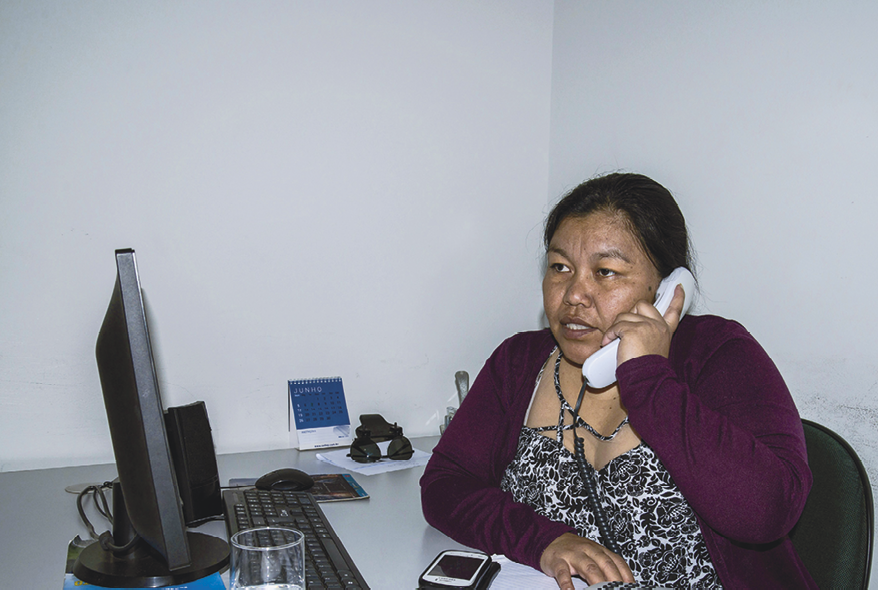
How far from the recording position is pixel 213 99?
1.78 meters

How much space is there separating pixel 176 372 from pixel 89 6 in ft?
3.08

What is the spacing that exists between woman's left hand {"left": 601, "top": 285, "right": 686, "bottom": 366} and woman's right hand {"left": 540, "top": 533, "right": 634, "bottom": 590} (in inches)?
12.5

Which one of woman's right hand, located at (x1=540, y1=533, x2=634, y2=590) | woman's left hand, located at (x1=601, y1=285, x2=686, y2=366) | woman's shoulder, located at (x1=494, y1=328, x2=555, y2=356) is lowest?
woman's right hand, located at (x1=540, y1=533, x2=634, y2=590)

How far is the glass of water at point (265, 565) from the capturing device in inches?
32.1

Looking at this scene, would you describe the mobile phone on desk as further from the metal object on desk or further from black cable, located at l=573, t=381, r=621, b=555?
the metal object on desk

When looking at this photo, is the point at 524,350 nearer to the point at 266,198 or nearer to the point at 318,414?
the point at 318,414

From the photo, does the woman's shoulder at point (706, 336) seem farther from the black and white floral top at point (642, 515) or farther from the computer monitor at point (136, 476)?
the computer monitor at point (136, 476)

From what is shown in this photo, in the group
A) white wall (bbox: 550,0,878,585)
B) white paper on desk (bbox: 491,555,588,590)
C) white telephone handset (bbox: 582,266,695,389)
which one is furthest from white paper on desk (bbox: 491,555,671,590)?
white wall (bbox: 550,0,878,585)

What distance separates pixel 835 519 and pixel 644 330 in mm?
439

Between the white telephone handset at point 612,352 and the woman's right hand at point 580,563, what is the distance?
291 millimetres

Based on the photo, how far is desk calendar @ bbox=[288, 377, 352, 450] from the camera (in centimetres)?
187

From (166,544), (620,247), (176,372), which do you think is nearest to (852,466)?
(620,247)

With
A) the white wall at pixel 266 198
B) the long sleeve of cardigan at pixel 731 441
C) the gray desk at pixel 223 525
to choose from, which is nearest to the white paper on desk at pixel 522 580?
the gray desk at pixel 223 525

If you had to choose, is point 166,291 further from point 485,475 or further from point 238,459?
point 485,475
